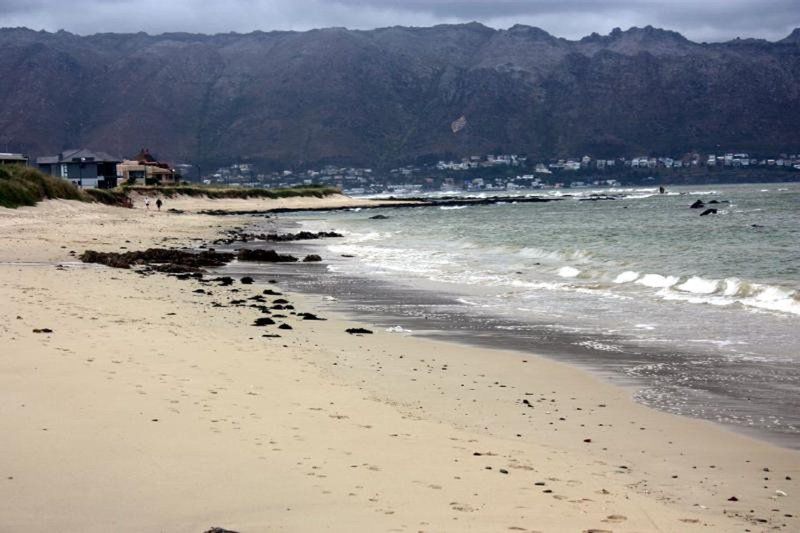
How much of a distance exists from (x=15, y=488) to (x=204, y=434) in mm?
1708

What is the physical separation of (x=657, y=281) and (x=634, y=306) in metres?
4.32

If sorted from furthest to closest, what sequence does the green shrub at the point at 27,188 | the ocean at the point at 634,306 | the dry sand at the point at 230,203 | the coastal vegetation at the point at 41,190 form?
the dry sand at the point at 230,203
the coastal vegetation at the point at 41,190
the green shrub at the point at 27,188
the ocean at the point at 634,306

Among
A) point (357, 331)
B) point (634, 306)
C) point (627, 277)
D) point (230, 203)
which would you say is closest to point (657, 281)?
point (627, 277)

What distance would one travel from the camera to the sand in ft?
18.4

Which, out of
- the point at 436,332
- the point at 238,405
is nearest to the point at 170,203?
the point at 436,332

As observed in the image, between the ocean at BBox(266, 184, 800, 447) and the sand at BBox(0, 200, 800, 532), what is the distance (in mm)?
922

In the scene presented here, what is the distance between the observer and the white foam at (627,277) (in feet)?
74.2

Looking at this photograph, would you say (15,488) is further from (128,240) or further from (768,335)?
Answer: (128,240)

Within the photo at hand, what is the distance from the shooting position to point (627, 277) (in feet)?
75.3

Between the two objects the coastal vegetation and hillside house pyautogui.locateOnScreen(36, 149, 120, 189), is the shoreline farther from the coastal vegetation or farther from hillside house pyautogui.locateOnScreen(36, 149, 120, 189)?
hillside house pyautogui.locateOnScreen(36, 149, 120, 189)

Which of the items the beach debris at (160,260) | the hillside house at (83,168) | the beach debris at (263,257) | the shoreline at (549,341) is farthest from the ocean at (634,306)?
the hillside house at (83,168)

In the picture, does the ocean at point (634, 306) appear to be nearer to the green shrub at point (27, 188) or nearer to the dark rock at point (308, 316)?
Answer: the dark rock at point (308, 316)

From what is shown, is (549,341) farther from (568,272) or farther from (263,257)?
(263,257)

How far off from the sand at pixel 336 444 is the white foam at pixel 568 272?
12.5m
